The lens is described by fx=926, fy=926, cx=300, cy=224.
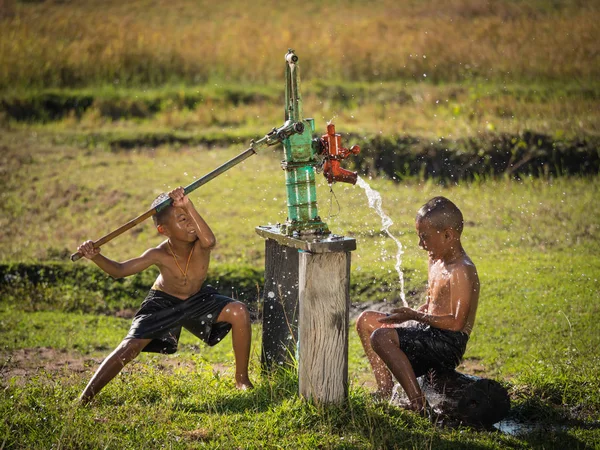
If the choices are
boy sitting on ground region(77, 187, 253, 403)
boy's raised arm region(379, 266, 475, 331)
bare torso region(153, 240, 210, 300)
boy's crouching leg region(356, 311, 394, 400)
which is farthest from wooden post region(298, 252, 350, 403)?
bare torso region(153, 240, 210, 300)

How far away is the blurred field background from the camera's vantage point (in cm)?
519

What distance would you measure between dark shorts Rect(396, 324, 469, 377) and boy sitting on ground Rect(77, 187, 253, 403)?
3.17 feet

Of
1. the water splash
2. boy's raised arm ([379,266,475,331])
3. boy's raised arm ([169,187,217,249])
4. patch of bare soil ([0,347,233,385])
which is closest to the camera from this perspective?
boy's raised arm ([379,266,475,331])

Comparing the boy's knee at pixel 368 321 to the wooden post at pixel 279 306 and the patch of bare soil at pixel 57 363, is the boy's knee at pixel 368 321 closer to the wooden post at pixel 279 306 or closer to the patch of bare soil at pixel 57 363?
the wooden post at pixel 279 306

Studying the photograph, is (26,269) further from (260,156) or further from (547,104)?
(547,104)

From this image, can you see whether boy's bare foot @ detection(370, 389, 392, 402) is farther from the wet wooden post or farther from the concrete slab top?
the concrete slab top

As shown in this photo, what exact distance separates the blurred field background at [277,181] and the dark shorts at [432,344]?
0.34 m

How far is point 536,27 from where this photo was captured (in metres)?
14.8

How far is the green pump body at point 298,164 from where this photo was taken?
512 centimetres

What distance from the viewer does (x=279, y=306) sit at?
5781 mm

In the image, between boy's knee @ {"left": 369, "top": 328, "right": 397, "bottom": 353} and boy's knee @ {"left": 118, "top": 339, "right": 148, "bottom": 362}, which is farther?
boy's knee @ {"left": 118, "top": 339, "right": 148, "bottom": 362}

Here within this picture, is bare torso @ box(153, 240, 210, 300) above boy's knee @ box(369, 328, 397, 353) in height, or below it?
above

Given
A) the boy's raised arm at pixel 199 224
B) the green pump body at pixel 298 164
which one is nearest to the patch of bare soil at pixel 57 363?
the boy's raised arm at pixel 199 224

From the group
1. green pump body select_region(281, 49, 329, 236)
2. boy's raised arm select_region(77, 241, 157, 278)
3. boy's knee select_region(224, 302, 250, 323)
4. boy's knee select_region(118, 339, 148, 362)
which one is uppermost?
green pump body select_region(281, 49, 329, 236)
